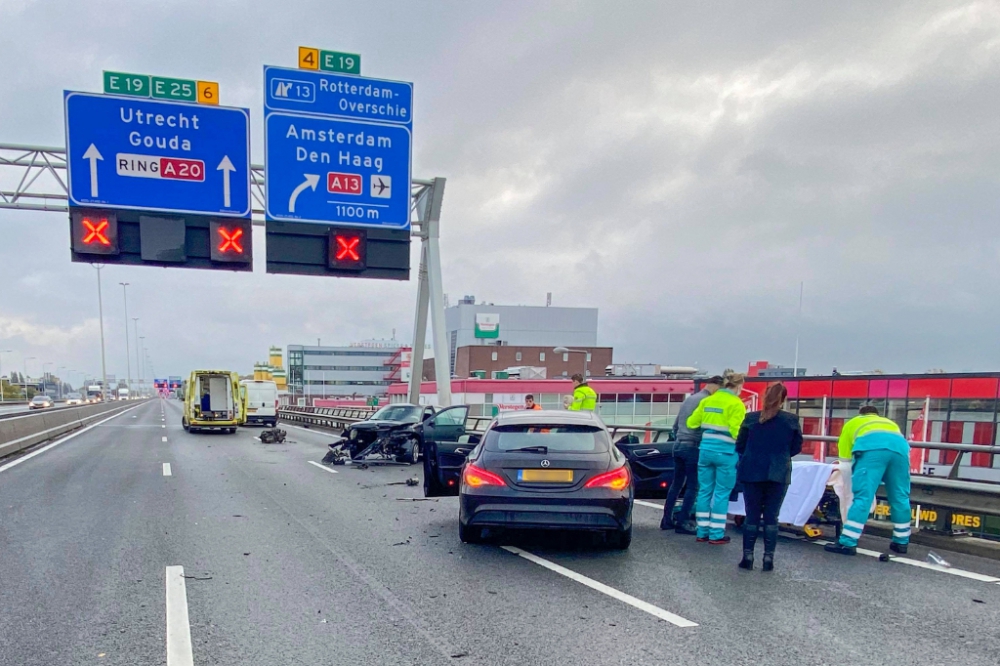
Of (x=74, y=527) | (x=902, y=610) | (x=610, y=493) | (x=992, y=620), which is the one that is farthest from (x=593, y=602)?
(x=74, y=527)

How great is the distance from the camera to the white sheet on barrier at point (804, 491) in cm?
718

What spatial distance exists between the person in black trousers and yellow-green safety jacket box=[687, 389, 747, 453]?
584 mm

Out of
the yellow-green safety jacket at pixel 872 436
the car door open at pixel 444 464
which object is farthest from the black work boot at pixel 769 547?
the car door open at pixel 444 464

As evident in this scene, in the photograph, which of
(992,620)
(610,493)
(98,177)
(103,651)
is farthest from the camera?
(98,177)

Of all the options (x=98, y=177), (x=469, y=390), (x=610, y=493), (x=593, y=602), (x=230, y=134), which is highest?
(x=230, y=134)

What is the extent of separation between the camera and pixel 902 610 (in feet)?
16.2

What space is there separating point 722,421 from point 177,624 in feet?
17.1

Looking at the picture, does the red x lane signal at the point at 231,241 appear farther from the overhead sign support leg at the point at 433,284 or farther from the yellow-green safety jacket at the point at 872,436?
the yellow-green safety jacket at the point at 872,436

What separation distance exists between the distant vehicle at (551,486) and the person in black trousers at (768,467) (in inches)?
43.6

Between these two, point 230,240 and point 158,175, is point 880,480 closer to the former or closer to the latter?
point 230,240

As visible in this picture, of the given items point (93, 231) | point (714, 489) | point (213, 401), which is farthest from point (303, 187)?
point (213, 401)

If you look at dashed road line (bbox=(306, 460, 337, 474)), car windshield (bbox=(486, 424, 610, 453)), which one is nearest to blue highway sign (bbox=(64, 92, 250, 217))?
dashed road line (bbox=(306, 460, 337, 474))

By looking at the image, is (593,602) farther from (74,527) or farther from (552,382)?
(552,382)

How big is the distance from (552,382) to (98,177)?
46.4 metres
